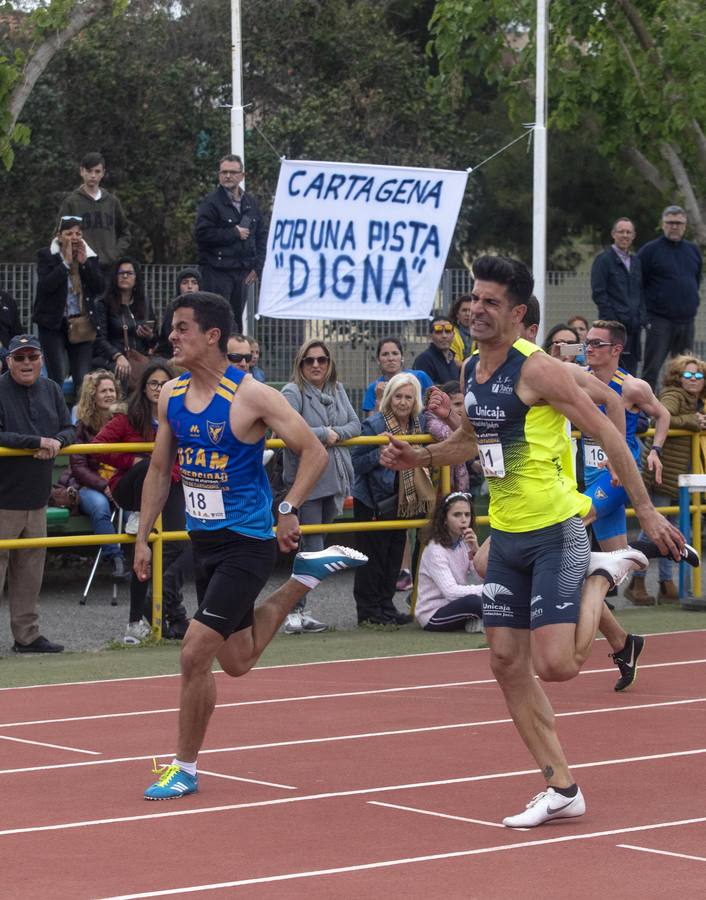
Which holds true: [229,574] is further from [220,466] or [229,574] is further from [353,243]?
[353,243]

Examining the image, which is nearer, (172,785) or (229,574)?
(172,785)

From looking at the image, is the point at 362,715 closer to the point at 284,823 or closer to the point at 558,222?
the point at 284,823

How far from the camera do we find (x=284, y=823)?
22.5 ft

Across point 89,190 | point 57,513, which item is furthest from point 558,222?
point 57,513

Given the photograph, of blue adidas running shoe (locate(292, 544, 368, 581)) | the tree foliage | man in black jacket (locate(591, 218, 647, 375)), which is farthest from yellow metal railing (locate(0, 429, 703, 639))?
the tree foliage

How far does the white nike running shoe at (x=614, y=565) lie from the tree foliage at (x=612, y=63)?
1769 cm

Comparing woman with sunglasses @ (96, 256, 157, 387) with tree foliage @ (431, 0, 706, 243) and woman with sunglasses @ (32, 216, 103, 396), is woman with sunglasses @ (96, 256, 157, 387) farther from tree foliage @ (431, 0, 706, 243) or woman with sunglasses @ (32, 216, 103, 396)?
tree foliage @ (431, 0, 706, 243)

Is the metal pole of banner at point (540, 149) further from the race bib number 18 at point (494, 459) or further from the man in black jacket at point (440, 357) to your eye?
the race bib number 18 at point (494, 459)

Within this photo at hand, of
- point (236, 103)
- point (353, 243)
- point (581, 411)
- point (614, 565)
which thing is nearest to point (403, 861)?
point (614, 565)

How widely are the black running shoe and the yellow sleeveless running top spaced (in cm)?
338

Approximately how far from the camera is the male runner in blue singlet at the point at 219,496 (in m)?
7.29

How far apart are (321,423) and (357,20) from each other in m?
20.7

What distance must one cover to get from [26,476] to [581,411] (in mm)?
5745

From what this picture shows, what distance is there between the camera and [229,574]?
739cm
